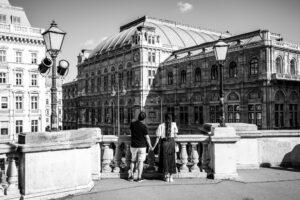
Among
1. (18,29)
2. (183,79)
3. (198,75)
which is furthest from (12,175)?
(18,29)

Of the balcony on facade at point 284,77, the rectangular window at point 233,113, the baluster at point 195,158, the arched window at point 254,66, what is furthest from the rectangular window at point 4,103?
the baluster at point 195,158

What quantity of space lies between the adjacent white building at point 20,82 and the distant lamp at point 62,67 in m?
36.0

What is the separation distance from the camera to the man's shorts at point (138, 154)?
7234mm

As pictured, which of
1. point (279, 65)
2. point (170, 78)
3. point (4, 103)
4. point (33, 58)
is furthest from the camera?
point (170, 78)

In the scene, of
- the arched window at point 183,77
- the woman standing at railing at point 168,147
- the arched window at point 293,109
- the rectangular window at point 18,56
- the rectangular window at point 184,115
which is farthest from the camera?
the arched window at point 183,77

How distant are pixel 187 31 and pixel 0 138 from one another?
4250 centimetres

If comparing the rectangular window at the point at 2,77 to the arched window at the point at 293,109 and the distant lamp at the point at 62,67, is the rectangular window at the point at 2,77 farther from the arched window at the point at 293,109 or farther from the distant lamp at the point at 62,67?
the arched window at the point at 293,109

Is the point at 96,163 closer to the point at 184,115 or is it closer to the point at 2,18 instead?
the point at 184,115

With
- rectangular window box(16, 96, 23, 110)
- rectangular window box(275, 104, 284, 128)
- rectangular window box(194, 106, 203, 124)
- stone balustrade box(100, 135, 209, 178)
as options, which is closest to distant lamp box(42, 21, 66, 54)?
stone balustrade box(100, 135, 209, 178)

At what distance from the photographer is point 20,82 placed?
4297 cm

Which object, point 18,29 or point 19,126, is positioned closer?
point 19,126

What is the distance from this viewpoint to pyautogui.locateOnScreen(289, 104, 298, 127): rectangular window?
3648cm

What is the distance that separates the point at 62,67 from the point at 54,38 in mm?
1059

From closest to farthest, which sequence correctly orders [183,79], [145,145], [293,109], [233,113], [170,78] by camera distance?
[145,145] < [293,109] < [233,113] < [183,79] < [170,78]
